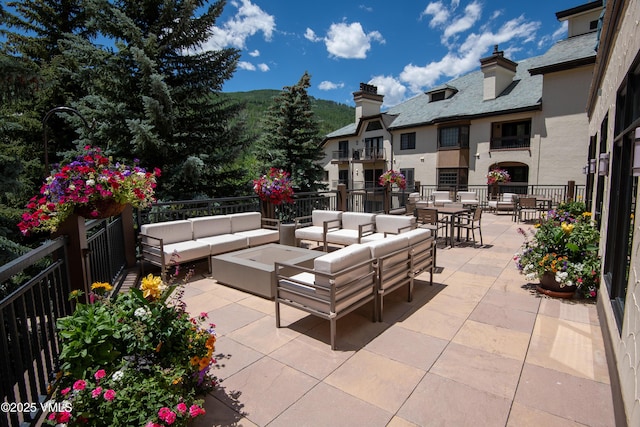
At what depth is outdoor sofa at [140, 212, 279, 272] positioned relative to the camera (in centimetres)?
496

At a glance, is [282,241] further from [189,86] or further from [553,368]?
[189,86]

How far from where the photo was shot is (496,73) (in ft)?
60.7

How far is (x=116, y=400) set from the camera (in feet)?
5.39

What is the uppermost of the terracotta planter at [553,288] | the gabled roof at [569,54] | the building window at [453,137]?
the gabled roof at [569,54]

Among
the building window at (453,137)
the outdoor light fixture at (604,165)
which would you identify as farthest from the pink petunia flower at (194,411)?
the building window at (453,137)

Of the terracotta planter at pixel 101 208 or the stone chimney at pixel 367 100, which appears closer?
the terracotta planter at pixel 101 208

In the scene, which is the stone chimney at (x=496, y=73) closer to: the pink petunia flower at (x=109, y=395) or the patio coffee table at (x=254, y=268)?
the patio coffee table at (x=254, y=268)

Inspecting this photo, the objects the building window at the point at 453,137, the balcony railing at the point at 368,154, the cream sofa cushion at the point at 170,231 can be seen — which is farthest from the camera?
the balcony railing at the point at 368,154

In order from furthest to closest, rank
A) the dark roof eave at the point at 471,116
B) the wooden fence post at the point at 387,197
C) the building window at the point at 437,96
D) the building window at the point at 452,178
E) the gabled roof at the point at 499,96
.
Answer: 1. the building window at the point at 437,96
2. the building window at the point at 452,178
3. the dark roof eave at the point at 471,116
4. the gabled roof at the point at 499,96
5. the wooden fence post at the point at 387,197

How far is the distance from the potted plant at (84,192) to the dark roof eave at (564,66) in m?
17.9

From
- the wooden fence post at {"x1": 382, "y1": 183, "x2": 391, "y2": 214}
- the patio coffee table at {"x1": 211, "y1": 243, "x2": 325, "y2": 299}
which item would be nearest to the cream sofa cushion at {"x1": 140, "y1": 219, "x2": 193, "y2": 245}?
the patio coffee table at {"x1": 211, "y1": 243, "x2": 325, "y2": 299}

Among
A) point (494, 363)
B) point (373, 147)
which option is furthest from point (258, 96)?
point (494, 363)

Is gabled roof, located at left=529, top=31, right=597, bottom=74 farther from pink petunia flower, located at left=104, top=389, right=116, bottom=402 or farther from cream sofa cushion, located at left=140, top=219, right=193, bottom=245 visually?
pink petunia flower, located at left=104, top=389, right=116, bottom=402

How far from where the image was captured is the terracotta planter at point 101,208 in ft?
9.52
